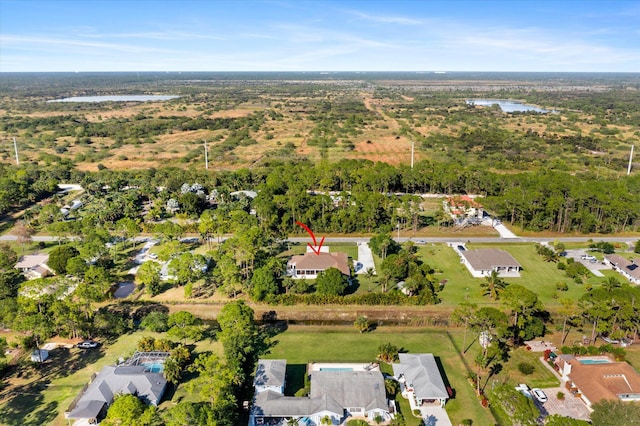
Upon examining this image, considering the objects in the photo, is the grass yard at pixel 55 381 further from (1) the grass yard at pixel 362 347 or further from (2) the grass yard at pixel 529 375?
(2) the grass yard at pixel 529 375

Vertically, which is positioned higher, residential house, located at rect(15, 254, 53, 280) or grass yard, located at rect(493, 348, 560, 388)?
residential house, located at rect(15, 254, 53, 280)

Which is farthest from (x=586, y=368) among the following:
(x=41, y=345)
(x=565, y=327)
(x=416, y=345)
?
(x=41, y=345)

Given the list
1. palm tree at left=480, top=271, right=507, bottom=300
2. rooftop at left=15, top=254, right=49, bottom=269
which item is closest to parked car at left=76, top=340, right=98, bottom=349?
rooftop at left=15, top=254, right=49, bottom=269

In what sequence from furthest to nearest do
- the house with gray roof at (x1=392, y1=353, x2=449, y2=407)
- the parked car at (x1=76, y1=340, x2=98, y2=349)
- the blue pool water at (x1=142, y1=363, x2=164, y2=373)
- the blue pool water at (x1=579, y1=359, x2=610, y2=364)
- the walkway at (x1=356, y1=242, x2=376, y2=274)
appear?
→ the walkway at (x1=356, y1=242, x2=376, y2=274), the parked car at (x1=76, y1=340, x2=98, y2=349), the blue pool water at (x1=579, y1=359, x2=610, y2=364), the blue pool water at (x1=142, y1=363, x2=164, y2=373), the house with gray roof at (x1=392, y1=353, x2=449, y2=407)

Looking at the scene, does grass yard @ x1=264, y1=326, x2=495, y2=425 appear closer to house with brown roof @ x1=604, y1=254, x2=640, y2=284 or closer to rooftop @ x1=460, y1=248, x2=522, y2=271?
rooftop @ x1=460, y1=248, x2=522, y2=271

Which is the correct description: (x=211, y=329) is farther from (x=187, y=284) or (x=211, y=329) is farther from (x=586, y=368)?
(x=586, y=368)

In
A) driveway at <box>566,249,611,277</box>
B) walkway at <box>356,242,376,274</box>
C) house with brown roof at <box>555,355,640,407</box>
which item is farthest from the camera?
walkway at <box>356,242,376,274</box>

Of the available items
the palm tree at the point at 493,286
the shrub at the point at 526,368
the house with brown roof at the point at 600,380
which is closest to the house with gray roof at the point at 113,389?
→ the shrub at the point at 526,368
